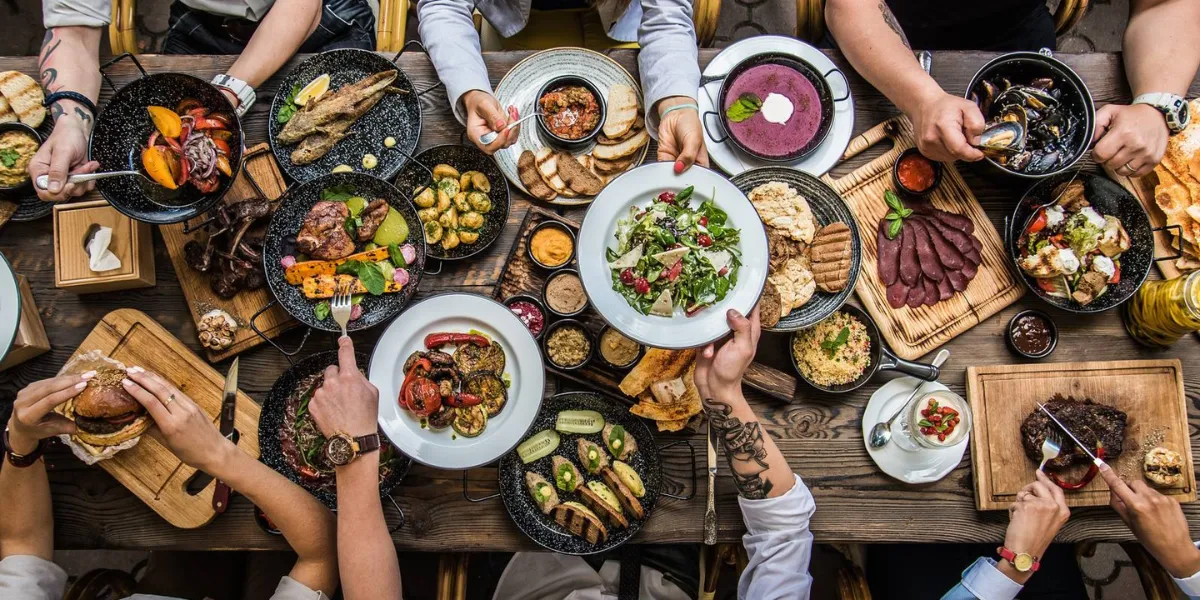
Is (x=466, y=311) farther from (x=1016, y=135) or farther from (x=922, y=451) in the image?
(x=1016, y=135)

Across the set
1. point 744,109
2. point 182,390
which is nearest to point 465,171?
point 744,109

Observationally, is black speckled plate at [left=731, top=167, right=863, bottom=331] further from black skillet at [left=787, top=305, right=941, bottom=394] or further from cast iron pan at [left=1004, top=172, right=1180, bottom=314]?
cast iron pan at [left=1004, top=172, right=1180, bottom=314]

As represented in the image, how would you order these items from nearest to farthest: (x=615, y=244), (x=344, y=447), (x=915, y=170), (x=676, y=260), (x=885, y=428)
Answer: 1. (x=344, y=447)
2. (x=676, y=260)
3. (x=615, y=244)
4. (x=885, y=428)
5. (x=915, y=170)

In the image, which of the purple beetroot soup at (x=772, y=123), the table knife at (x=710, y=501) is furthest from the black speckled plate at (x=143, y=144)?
the table knife at (x=710, y=501)

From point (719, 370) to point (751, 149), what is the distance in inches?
38.5

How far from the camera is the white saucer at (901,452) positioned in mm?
2555

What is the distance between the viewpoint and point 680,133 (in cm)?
247

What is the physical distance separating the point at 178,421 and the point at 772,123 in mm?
2540

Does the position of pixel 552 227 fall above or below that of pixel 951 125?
below

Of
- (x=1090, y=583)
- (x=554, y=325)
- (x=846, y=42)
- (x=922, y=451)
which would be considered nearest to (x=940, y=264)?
(x=922, y=451)

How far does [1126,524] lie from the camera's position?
8.33 ft

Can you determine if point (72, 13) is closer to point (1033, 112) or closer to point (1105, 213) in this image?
point (1033, 112)

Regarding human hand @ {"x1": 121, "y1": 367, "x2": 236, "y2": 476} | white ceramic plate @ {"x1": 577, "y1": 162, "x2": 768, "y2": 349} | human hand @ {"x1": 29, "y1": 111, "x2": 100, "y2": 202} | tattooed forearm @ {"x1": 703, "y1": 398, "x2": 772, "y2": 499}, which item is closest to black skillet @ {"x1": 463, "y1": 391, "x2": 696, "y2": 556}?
tattooed forearm @ {"x1": 703, "y1": 398, "x2": 772, "y2": 499}

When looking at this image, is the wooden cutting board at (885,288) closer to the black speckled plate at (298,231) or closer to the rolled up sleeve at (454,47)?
the rolled up sleeve at (454,47)
